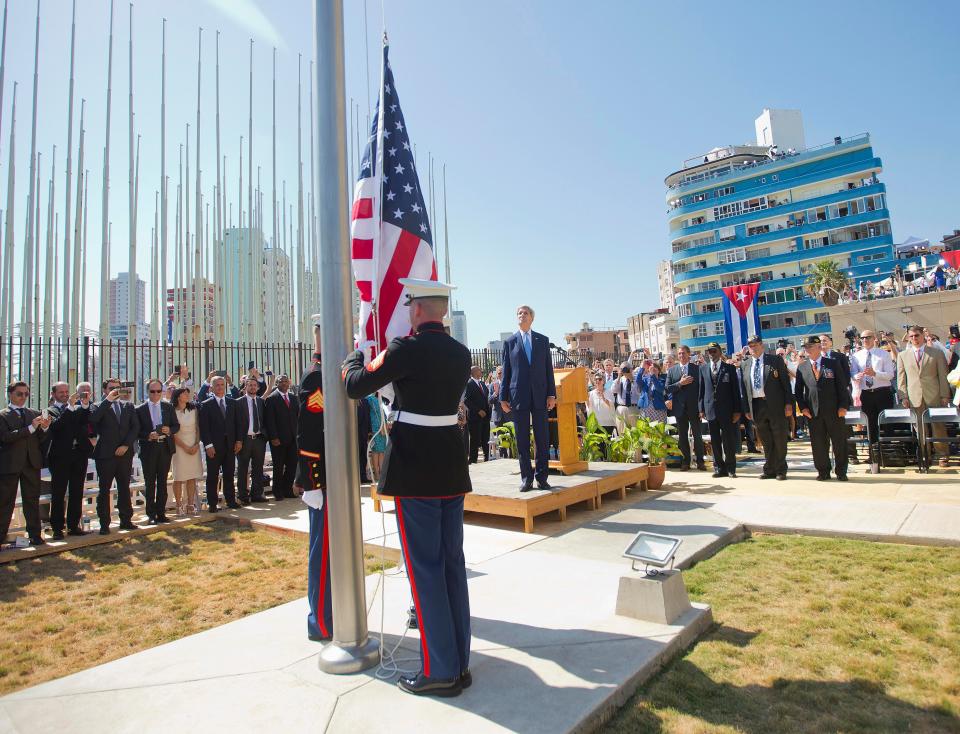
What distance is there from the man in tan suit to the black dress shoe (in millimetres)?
9248

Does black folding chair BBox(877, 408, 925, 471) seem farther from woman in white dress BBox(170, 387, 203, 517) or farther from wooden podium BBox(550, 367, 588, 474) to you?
woman in white dress BBox(170, 387, 203, 517)

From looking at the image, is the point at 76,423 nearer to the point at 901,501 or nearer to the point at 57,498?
the point at 57,498

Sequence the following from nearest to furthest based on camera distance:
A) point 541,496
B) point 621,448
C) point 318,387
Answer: point 318,387, point 541,496, point 621,448

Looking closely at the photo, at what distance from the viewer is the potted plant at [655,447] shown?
827 centimetres

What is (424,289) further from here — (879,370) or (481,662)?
(879,370)

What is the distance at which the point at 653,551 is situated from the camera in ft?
11.8


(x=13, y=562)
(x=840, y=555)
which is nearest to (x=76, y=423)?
(x=13, y=562)

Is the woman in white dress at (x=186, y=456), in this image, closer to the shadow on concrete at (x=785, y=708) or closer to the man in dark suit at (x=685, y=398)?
the shadow on concrete at (x=785, y=708)

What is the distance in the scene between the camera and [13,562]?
20.8 ft

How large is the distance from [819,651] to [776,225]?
69.2 meters

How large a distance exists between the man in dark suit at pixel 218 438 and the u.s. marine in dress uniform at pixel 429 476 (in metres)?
7.04

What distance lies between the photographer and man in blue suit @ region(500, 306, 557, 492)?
6.61 m

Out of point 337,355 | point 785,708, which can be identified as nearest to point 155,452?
point 337,355

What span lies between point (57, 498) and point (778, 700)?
8.37 m
